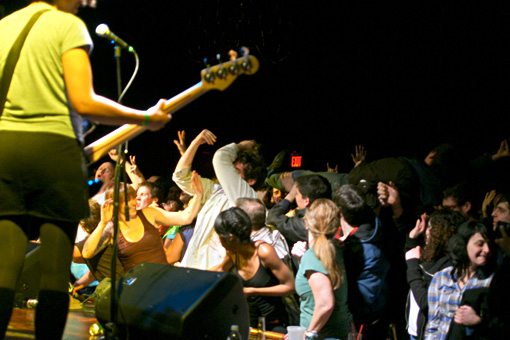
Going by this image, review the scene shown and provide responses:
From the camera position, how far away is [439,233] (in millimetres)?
3906

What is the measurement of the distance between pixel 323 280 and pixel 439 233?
1.04 metres

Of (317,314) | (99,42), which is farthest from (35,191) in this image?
(99,42)

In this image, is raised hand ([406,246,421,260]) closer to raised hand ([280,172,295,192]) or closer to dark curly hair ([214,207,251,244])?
dark curly hair ([214,207,251,244])

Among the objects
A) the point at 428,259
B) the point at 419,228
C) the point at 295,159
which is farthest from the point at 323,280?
the point at 295,159

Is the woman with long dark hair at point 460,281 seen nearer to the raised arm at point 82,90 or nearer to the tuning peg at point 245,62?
the tuning peg at point 245,62

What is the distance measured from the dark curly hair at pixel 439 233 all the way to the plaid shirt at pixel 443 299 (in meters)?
0.31

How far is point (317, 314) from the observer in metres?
3.34

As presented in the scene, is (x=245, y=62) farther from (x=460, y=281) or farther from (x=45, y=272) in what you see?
(x=460, y=281)

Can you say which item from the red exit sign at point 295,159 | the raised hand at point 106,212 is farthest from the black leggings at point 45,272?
the red exit sign at point 295,159

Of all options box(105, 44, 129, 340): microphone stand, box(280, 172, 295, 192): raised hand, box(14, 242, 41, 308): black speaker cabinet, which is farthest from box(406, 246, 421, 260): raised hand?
box(14, 242, 41, 308): black speaker cabinet

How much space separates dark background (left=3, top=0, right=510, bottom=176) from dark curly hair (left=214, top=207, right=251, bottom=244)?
301cm

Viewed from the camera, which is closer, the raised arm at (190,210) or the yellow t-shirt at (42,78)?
the yellow t-shirt at (42,78)

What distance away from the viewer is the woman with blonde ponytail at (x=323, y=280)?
337 cm

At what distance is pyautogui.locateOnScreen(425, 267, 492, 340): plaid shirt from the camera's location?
11.3 feet
